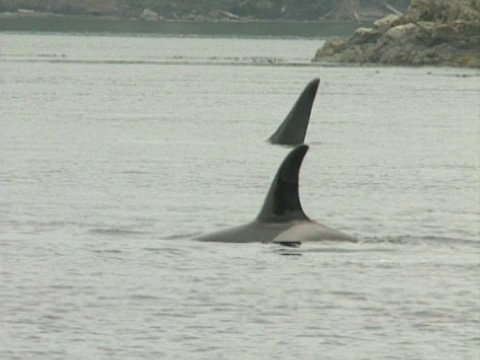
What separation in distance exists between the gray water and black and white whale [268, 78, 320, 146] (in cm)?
56

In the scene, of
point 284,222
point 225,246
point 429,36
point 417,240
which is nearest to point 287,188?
point 284,222

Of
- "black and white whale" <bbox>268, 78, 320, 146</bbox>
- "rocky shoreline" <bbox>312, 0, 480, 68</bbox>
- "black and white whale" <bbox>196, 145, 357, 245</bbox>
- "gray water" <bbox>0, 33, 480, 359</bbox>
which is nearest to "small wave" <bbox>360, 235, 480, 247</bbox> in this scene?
"gray water" <bbox>0, 33, 480, 359</bbox>

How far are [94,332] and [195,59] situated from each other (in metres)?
152

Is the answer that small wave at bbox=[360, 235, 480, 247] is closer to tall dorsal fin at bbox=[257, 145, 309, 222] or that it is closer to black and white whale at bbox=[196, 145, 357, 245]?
black and white whale at bbox=[196, 145, 357, 245]

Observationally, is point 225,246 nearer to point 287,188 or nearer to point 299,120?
point 287,188

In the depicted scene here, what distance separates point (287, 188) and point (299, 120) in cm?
1912

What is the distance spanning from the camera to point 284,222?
26203 mm

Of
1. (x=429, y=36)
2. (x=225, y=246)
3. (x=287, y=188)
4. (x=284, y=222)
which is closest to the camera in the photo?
(x=287, y=188)

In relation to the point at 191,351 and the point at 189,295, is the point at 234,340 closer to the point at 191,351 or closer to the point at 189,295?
the point at 191,351

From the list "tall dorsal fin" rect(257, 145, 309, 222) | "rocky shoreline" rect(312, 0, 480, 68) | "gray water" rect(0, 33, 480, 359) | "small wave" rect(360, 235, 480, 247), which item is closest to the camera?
"gray water" rect(0, 33, 480, 359)

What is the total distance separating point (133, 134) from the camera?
57.8 metres

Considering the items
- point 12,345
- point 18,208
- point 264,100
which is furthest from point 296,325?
point 264,100

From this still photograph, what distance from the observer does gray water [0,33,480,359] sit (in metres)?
20.4

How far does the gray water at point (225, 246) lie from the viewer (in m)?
20.4
